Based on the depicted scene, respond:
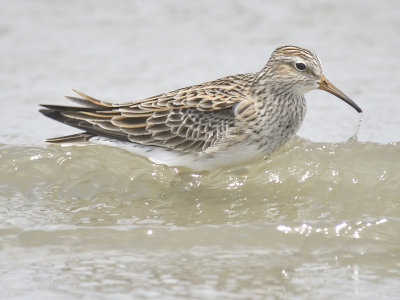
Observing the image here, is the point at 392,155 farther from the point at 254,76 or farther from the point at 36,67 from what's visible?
the point at 36,67

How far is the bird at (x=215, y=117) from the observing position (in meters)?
9.58

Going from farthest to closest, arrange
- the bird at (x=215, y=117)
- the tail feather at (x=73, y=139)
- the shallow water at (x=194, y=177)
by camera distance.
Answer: the tail feather at (x=73, y=139) → the bird at (x=215, y=117) → the shallow water at (x=194, y=177)

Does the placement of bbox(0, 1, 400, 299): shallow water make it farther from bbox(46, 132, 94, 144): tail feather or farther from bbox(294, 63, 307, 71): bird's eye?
bbox(294, 63, 307, 71): bird's eye

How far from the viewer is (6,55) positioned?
14.6 m

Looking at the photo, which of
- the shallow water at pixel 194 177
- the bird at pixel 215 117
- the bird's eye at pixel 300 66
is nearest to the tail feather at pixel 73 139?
the bird at pixel 215 117

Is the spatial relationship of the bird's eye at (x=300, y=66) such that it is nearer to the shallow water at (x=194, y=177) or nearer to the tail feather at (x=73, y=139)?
the shallow water at (x=194, y=177)

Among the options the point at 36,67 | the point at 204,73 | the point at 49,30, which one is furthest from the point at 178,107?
the point at 49,30

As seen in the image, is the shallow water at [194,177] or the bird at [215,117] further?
the bird at [215,117]

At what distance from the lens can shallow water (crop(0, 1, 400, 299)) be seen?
7.52m

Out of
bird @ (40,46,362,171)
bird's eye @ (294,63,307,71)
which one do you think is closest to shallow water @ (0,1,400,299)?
bird @ (40,46,362,171)

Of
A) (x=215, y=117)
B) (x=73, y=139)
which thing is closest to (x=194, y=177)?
(x=215, y=117)

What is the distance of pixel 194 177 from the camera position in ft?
33.7

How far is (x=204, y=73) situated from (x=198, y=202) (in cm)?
483

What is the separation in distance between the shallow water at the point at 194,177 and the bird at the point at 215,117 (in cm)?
51
